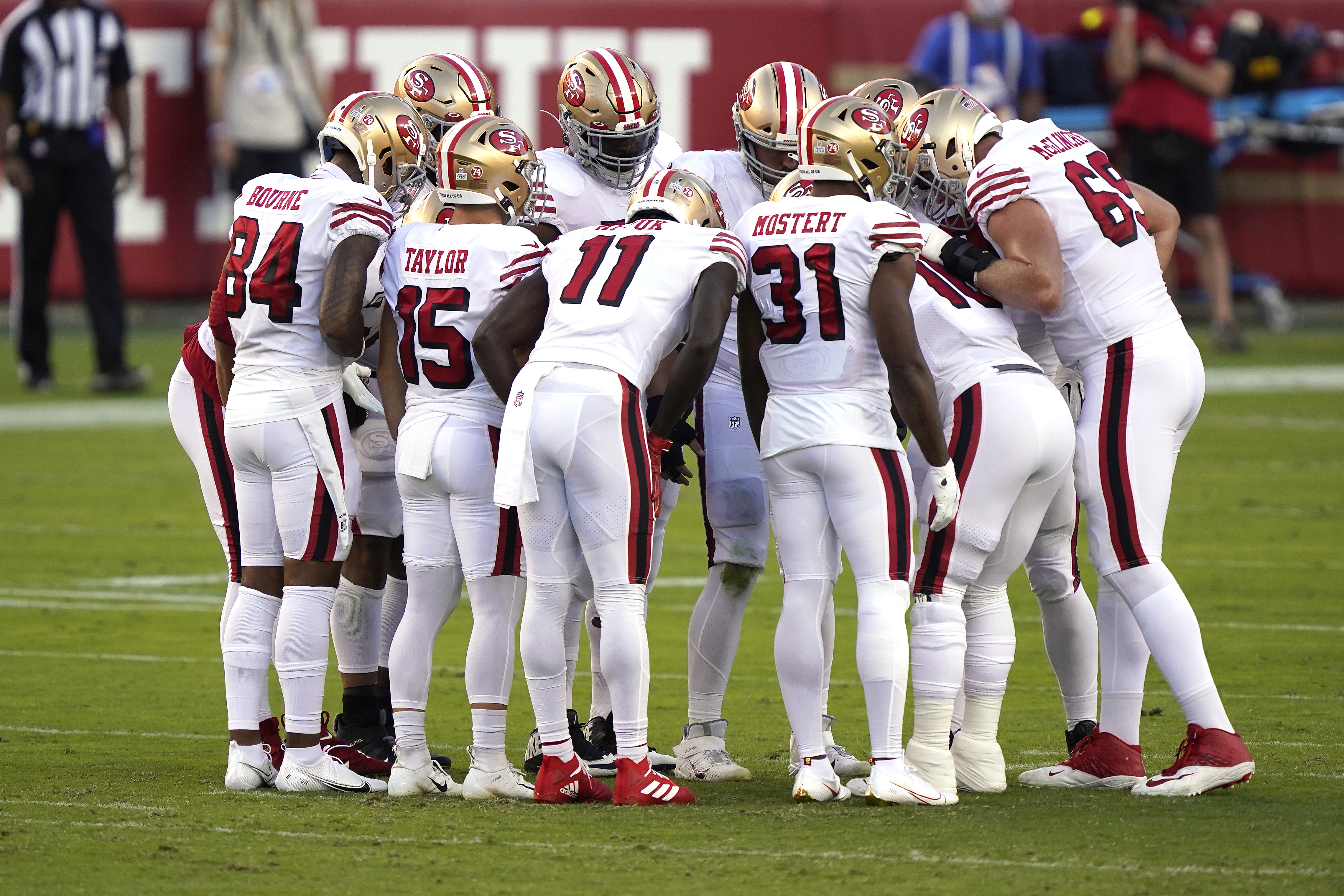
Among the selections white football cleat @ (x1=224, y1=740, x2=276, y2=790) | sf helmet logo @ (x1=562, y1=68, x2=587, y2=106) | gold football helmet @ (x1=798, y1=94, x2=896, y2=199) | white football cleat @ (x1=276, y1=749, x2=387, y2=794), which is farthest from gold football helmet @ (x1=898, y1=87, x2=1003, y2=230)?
white football cleat @ (x1=224, y1=740, x2=276, y2=790)

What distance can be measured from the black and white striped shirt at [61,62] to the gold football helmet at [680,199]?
973 cm

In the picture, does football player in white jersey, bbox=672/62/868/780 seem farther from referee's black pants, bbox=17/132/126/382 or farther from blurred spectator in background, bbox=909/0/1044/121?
blurred spectator in background, bbox=909/0/1044/121

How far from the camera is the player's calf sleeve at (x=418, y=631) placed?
5.83 meters

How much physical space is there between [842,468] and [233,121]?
44.0 feet

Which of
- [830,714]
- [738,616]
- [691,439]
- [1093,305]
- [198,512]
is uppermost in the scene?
[1093,305]

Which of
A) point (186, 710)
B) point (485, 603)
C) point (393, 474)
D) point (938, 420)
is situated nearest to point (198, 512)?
point (186, 710)

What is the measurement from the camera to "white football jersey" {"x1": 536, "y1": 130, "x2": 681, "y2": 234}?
679cm

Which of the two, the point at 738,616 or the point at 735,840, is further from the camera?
the point at 738,616

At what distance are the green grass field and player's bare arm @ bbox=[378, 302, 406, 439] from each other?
114cm

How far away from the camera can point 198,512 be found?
11.6 metres

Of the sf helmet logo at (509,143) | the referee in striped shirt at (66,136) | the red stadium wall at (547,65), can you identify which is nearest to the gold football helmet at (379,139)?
the sf helmet logo at (509,143)

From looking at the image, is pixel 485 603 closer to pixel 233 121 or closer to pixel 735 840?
pixel 735 840

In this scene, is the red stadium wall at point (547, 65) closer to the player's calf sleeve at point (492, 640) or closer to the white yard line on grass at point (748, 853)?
the player's calf sleeve at point (492, 640)

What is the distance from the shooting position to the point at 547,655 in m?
5.70
